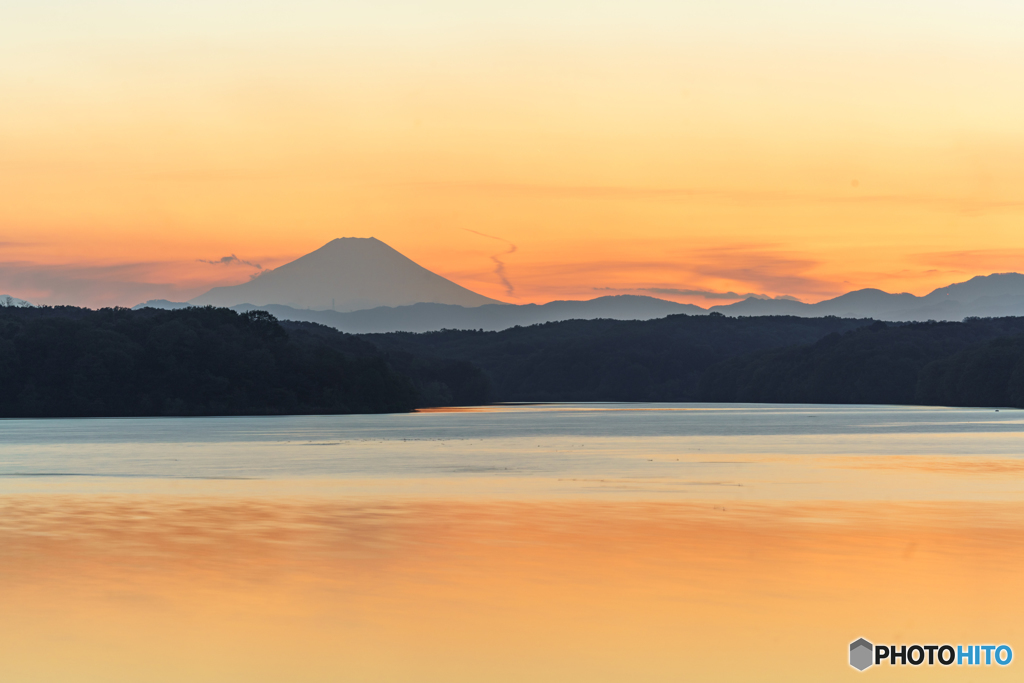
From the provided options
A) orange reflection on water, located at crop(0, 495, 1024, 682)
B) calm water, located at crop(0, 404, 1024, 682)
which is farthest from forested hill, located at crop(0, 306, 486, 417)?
orange reflection on water, located at crop(0, 495, 1024, 682)

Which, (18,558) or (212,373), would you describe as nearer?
(18,558)

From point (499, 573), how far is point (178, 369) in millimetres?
115780

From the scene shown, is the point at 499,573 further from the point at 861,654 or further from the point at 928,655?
the point at 928,655

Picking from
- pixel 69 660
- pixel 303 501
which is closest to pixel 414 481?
pixel 303 501

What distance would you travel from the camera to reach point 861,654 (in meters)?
12.6

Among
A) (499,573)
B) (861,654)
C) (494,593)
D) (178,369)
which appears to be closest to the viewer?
(861,654)

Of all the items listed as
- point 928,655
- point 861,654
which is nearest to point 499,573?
point 861,654

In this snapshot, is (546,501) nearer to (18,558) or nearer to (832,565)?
(832,565)

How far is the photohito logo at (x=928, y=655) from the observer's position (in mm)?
12383

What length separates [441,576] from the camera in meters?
17.5

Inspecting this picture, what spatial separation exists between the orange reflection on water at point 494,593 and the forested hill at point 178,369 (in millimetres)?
102181

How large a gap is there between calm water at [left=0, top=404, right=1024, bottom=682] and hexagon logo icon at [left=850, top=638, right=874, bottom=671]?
0.19 m


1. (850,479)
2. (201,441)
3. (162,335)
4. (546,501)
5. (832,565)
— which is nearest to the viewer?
(832,565)

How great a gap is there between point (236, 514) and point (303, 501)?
3.06 meters
